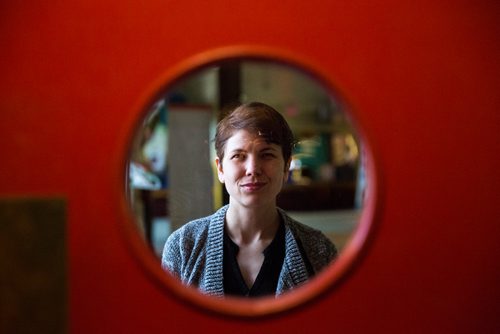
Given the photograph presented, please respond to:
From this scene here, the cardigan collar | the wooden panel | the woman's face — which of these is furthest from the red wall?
the woman's face

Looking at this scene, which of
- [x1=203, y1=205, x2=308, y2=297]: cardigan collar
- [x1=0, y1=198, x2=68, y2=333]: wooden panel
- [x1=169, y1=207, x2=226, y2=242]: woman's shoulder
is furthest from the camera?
[x1=169, y1=207, x2=226, y2=242]: woman's shoulder

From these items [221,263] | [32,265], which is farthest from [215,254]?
[32,265]

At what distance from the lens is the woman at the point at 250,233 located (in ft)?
3.71

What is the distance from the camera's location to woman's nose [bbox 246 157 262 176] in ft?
3.72

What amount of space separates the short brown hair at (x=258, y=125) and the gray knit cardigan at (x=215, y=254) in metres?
0.21

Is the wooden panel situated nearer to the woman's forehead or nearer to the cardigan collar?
the cardigan collar

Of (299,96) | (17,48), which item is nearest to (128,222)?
(17,48)

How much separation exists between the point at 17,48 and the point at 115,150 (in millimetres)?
229

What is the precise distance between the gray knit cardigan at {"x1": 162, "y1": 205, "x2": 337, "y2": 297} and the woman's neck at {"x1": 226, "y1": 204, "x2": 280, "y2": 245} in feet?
0.10

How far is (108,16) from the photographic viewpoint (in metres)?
0.69

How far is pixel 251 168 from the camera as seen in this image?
3.72ft

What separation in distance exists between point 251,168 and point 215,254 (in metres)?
0.26

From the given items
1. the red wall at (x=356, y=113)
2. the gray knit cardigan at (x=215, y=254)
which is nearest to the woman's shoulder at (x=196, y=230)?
the gray knit cardigan at (x=215, y=254)

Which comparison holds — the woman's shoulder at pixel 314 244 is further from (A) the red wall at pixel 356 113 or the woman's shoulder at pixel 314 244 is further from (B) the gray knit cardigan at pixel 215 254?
(A) the red wall at pixel 356 113
